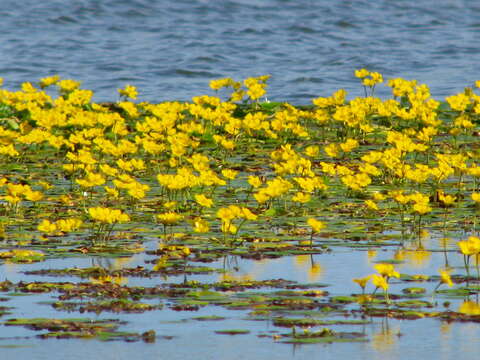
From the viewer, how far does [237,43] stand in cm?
2452

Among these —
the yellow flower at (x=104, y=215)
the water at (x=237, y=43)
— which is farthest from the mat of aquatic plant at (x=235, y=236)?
the water at (x=237, y=43)

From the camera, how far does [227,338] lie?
17.7 ft

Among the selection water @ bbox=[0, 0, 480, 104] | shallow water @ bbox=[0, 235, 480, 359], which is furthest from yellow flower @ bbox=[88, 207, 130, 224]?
water @ bbox=[0, 0, 480, 104]

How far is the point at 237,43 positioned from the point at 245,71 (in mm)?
3552

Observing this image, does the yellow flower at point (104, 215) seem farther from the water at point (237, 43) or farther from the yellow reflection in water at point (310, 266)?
the water at point (237, 43)

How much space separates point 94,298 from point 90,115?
4967mm

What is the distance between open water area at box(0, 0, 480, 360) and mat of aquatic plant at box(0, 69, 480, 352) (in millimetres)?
28

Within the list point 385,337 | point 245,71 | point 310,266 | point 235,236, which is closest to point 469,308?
point 385,337

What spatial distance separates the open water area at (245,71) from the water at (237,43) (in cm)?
4

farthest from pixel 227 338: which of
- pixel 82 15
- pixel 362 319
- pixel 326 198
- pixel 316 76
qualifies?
pixel 82 15

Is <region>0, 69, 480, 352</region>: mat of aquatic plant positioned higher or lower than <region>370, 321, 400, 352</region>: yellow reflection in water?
higher

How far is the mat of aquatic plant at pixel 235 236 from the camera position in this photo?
5727 mm

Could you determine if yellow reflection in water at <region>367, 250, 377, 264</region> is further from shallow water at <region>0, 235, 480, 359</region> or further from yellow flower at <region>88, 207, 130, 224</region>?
yellow flower at <region>88, 207, 130, 224</region>

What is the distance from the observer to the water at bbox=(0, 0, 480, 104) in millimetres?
19828
